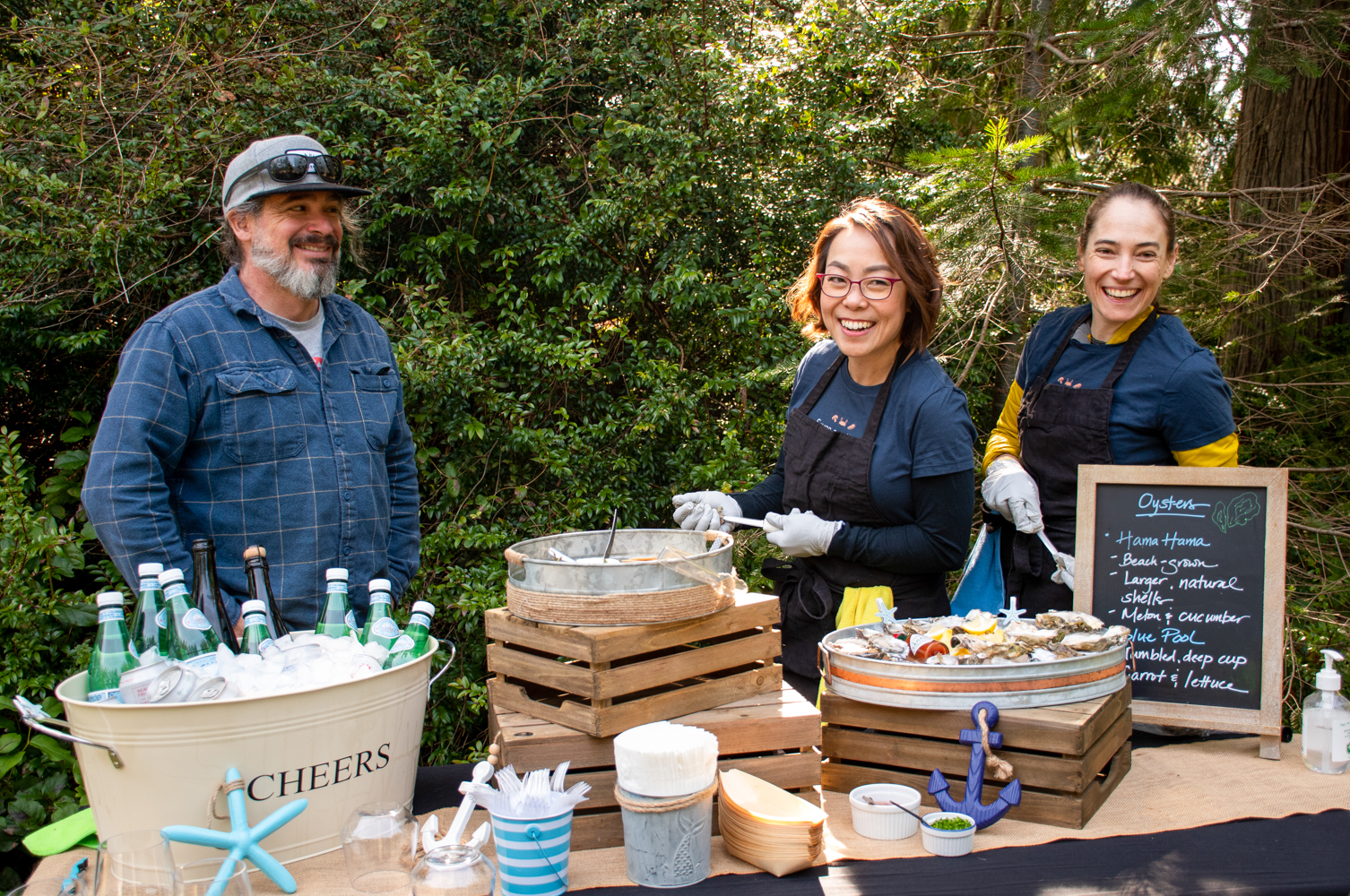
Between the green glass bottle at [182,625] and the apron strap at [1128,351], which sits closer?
the green glass bottle at [182,625]

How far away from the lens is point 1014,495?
2209 mm

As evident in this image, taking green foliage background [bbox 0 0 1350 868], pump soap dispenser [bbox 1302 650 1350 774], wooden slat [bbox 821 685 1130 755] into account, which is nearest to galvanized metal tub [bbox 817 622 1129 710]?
wooden slat [bbox 821 685 1130 755]

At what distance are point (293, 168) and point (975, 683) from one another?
1.89 metres

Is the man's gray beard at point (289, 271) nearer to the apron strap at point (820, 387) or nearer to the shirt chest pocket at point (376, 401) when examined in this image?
Result: the shirt chest pocket at point (376, 401)

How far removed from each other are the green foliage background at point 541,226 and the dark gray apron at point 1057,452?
116cm

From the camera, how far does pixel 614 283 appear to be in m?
4.17

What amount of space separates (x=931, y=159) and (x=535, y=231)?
74.0 inches

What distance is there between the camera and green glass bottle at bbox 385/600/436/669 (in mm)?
1543

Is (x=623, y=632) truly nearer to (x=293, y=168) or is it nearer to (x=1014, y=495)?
(x=1014, y=495)

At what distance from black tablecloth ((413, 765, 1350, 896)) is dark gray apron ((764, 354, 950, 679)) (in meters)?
0.67

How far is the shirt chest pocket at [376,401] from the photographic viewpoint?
2.28 metres

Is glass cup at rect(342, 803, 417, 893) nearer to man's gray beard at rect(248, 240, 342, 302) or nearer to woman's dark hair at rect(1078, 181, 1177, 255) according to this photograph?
man's gray beard at rect(248, 240, 342, 302)

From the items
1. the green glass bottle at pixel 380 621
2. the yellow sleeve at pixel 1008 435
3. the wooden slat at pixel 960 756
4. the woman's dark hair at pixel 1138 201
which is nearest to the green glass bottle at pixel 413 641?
the green glass bottle at pixel 380 621

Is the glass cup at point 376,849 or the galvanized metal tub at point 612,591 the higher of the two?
the galvanized metal tub at point 612,591
